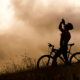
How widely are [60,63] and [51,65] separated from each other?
1.78ft

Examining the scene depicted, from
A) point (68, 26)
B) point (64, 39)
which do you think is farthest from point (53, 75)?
point (68, 26)

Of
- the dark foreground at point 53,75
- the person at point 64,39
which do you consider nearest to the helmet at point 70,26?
the person at point 64,39

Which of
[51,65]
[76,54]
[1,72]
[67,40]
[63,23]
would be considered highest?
[63,23]

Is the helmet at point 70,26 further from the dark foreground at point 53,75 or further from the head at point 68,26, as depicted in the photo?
the dark foreground at point 53,75

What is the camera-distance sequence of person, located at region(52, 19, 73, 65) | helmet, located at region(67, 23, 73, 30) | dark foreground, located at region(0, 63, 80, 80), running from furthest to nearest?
helmet, located at region(67, 23, 73, 30) < person, located at region(52, 19, 73, 65) < dark foreground, located at region(0, 63, 80, 80)

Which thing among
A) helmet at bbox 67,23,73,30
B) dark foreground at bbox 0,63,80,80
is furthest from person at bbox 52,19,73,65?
dark foreground at bbox 0,63,80,80

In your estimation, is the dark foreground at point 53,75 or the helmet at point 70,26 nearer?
the dark foreground at point 53,75

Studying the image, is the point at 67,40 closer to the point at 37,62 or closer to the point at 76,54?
the point at 76,54

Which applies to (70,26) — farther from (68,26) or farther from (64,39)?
(64,39)

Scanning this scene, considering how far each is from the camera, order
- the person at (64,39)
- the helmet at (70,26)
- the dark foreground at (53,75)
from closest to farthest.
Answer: the dark foreground at (53,75), the person at (64,39), the helmet at (70,26)

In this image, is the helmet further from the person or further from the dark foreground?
the dark foreground

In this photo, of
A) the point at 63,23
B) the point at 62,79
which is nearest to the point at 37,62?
Answer: the point at 63,23

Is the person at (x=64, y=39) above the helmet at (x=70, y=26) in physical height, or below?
below

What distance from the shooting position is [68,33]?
24.4ft
